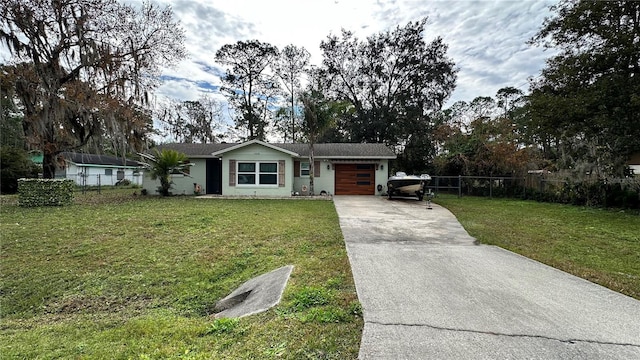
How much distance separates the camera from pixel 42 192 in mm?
10906

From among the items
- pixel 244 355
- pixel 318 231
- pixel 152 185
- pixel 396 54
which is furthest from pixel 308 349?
pixel 396 54

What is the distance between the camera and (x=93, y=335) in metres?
3.17

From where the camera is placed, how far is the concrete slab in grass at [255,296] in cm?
336

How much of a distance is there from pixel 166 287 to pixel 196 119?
31.4 metres

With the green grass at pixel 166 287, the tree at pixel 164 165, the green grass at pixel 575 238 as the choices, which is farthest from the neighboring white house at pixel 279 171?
the green grass at pixel 575 238

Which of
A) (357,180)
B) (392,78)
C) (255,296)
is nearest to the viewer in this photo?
(255,296)

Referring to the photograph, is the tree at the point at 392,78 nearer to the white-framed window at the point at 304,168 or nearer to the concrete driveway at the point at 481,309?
the white-framed window at the point at 304,168

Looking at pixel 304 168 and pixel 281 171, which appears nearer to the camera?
pixel 281 171

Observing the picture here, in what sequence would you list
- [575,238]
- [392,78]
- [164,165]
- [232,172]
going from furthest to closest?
[392,78], [232,172], [164,165], [575,238]

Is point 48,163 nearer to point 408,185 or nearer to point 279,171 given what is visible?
point 279,171

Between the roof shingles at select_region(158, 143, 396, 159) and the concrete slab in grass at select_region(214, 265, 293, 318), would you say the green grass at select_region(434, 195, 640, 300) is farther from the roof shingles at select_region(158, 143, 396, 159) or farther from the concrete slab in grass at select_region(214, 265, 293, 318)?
the roof shingles at select_region(158, 143, 396, 159)

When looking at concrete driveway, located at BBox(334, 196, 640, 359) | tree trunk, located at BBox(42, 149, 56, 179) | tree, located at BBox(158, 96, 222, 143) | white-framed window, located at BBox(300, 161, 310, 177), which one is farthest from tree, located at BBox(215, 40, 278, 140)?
concrete driveway, located at BBox(334, 196, 640, 359)

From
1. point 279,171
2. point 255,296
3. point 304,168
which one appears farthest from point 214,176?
point 255,296

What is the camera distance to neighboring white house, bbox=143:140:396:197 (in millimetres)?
15188
